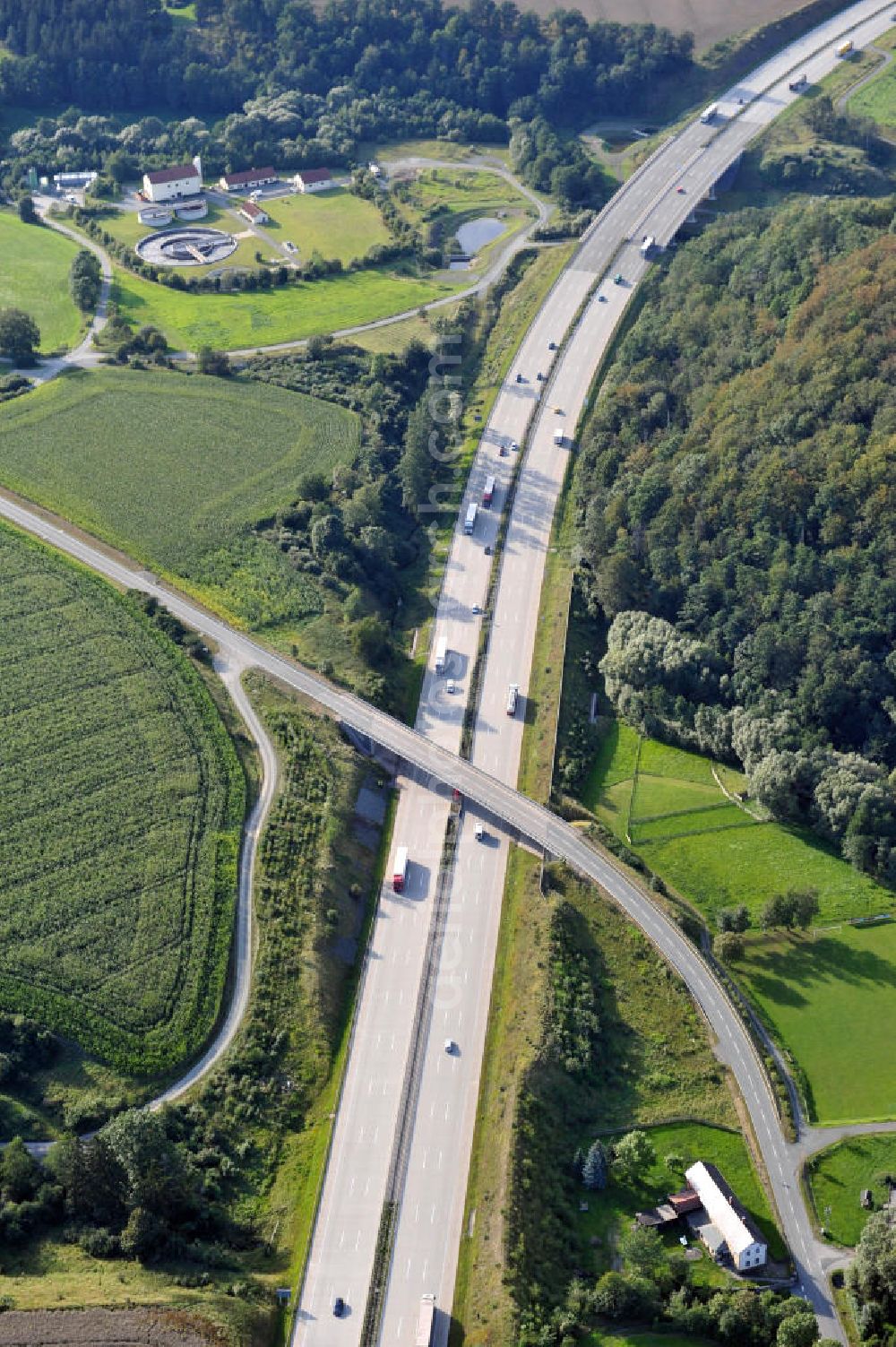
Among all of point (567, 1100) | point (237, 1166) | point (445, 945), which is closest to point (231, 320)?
point (445, 945)

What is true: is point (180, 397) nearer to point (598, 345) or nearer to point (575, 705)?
point (598, 345)

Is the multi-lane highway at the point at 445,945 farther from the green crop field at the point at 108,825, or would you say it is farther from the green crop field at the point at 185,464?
the green crop field at the point at 108,825

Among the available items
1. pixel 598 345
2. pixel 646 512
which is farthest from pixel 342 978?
pixel 598 345

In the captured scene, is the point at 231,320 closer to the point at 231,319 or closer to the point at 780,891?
the point at 231,319

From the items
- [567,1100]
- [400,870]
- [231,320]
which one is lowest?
[567,1100]

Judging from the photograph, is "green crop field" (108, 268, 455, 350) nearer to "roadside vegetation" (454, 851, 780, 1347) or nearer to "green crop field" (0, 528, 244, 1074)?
"green crop field" (0, 528, 244, 1074)

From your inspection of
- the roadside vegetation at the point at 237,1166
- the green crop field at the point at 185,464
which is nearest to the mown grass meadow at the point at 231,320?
the green crop field at the point at 185,464
